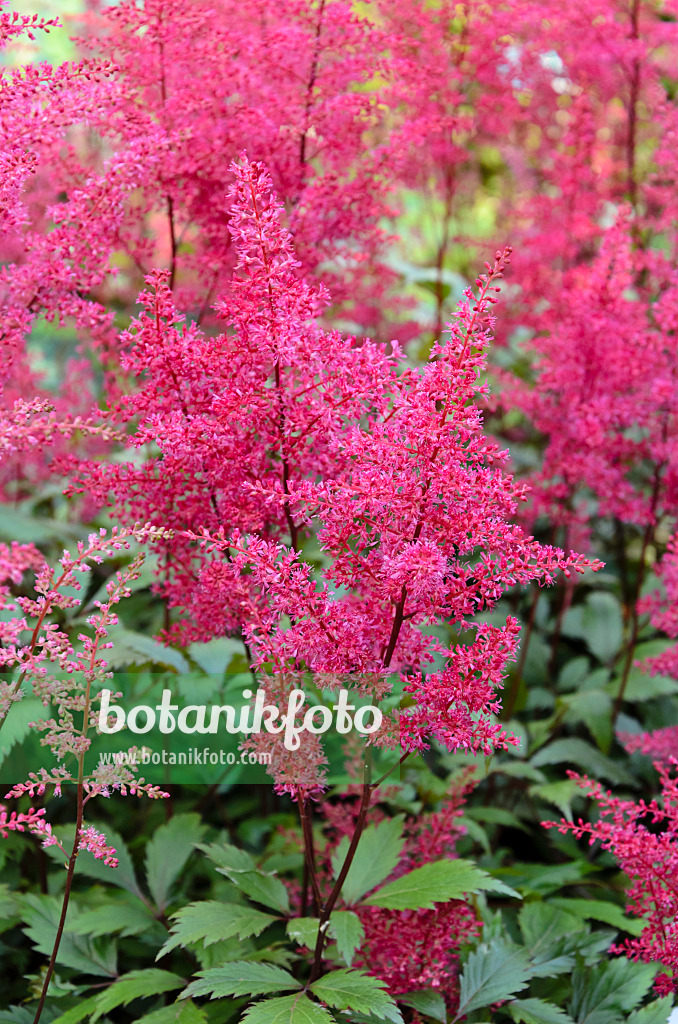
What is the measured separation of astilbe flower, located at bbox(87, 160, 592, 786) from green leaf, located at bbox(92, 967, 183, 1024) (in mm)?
610

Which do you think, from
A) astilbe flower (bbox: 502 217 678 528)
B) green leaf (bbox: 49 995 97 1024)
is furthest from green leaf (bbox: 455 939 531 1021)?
astilbe flower (bbox: 502 217 678 528)

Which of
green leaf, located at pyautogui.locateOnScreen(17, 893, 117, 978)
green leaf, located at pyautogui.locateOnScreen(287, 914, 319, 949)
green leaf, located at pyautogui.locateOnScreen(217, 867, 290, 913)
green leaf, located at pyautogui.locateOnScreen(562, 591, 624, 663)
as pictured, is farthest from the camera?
green leaf, located at pyautogui.locateOnScreen(562, 591, 624, 663)

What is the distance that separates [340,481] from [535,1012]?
1181mm

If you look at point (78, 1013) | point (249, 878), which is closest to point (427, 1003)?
point (249, 878)

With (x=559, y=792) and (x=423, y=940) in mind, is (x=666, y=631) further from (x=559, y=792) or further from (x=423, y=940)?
(x=423, y=940)

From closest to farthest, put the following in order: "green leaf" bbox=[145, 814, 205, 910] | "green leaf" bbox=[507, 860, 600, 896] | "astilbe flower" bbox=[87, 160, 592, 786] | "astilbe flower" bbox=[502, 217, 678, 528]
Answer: "astilbe flower" bbox=[87, 160, 592, 786] → "green leaf" bbox=[145, 814, 205, 910] → "green leaf" bbox=[507, 860, 600, 896] → "astilbe flower" bbox=[502, 217, 678, 528]

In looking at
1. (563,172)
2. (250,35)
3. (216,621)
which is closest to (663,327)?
(563,172)

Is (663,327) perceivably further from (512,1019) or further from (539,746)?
(512,1019)

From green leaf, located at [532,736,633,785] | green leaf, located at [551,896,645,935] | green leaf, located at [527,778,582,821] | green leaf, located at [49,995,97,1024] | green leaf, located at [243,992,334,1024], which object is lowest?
green leaf, located at [49,995,97,1024]

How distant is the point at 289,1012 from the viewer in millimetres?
1518

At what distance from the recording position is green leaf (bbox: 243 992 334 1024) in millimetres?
1486

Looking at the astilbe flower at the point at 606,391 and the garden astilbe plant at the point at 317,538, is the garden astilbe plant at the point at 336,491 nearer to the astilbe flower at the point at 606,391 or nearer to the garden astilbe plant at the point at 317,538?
the garden astilbe plant at the point at 317,538

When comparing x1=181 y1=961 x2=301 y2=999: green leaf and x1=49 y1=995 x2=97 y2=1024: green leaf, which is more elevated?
x1=181 y1=961 x2=301 y2=999: green leaf

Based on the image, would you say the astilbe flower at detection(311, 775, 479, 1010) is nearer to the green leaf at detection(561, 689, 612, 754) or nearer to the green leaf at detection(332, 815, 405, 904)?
the green leaf at detection(332, 815, 405, 904)
